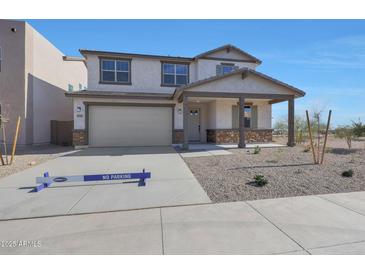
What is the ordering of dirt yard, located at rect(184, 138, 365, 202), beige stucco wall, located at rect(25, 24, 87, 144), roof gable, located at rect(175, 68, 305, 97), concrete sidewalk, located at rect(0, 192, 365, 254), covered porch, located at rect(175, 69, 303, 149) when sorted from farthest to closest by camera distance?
beige stucco wall, located at rect(25, 24, 87, 144) < covered porch, located at rect(175, 69, 303, 149) < roof gable, located at rect(175, 68, 305, 97) < dirt yard, located at rect(184, 138, 365, 202) < concrete sidewalk, located at rect(0, 192, 365, 254)

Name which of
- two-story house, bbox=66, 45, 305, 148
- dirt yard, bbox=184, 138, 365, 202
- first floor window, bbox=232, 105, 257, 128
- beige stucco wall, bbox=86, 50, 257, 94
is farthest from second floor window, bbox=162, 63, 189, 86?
dirt yard, bbox=184, 138, 365, 202

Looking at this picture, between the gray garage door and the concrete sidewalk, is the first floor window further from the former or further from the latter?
the concrete sidewalk

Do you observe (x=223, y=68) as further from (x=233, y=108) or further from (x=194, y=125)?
(x=194, y=125)

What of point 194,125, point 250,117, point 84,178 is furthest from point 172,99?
point 84,178

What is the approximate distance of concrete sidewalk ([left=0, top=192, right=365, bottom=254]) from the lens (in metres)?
2.70

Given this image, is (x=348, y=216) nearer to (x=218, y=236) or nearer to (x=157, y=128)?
(x=218, y=236)

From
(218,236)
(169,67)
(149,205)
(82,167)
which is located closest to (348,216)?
(218,236)

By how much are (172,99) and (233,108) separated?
487 centimetres

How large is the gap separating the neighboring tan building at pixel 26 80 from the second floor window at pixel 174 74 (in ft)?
30.9

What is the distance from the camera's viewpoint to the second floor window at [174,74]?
1576 cm

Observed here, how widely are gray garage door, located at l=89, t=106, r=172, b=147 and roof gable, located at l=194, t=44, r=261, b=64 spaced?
19.2 ft

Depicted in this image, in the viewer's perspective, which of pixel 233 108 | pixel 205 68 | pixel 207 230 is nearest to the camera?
pixel 207 230

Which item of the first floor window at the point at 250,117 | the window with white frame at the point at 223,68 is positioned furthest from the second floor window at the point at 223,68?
the first floor window at the point at 250,117

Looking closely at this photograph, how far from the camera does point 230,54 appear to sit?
1667 centimetres
